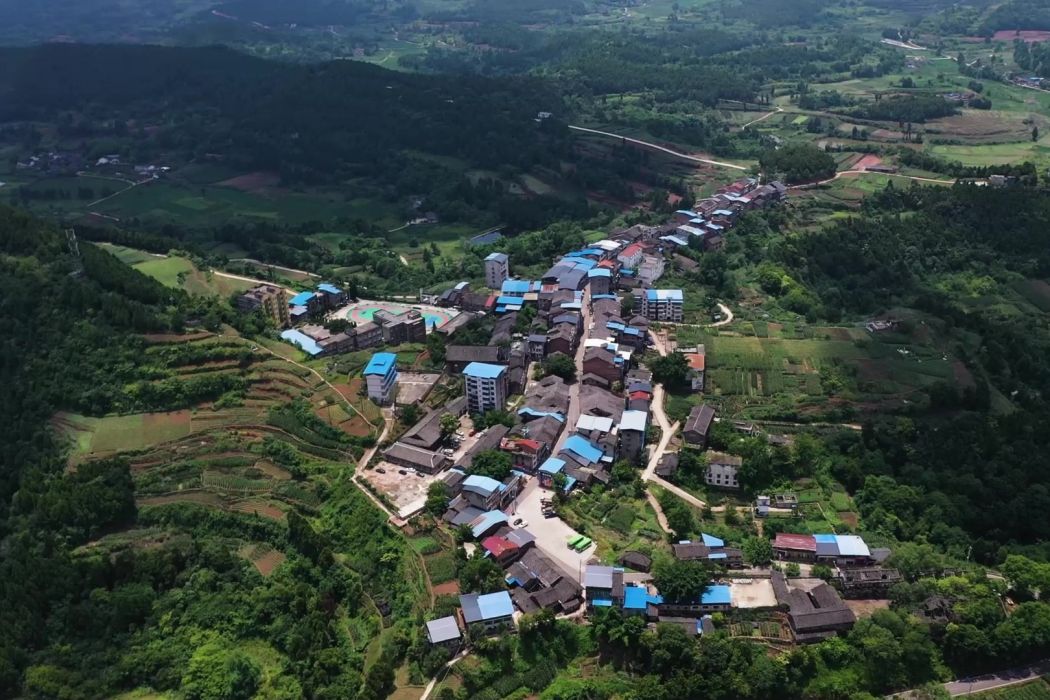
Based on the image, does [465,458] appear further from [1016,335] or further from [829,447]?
[1016,335]

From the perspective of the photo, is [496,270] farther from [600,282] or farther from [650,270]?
[650,270]

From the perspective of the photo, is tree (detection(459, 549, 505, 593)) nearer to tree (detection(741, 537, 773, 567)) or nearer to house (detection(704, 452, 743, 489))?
tree (detection(741, 537, 773, 567))

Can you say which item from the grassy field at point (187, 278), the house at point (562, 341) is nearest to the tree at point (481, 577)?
the house at point (562, 341)

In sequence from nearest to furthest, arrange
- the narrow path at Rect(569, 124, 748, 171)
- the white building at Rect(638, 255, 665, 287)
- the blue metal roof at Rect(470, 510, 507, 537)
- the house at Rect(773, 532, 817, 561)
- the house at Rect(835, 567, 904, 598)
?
the house at Rect(835, 567, 904, 598), the house at Rect(773, 532, 817, 561), the blue metal roof at Rect(470, 510, 507, 537), the white building at Rect(638, 255, 665, 287), the narrow path at Rect(569, 124, 748, 171)

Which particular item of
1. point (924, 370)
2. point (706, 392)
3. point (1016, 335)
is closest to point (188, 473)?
point (706, 392)

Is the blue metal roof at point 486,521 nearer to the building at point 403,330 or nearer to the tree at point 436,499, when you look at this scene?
the tree at point 436,499

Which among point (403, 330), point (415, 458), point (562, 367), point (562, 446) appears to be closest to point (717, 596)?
point (562, 446)

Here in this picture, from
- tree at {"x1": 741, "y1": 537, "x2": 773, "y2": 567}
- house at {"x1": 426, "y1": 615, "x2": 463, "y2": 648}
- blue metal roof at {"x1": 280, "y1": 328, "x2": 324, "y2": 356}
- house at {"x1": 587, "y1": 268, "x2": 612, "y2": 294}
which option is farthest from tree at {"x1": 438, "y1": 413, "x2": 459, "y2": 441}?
house at {"x1": 587, "y1": 268, "x2": 612, "y2": 294}
